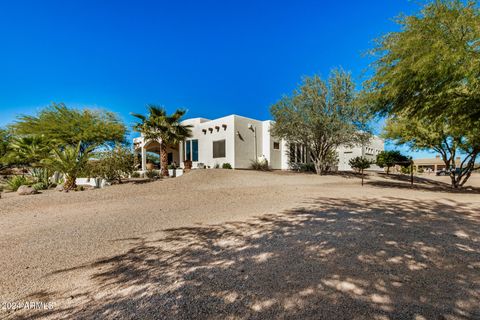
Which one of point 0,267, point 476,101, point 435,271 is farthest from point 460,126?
point 0,267

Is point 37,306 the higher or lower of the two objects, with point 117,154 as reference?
lower

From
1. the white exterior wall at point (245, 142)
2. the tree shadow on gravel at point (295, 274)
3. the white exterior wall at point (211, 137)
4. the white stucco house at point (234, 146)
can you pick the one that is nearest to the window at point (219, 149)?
the white stucco house at point (234, 146)

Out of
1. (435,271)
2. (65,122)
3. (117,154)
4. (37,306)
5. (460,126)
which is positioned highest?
(65,122)

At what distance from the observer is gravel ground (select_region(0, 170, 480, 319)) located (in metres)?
1.93

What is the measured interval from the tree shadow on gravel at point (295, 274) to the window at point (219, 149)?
589 inches

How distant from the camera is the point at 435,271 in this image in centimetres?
244

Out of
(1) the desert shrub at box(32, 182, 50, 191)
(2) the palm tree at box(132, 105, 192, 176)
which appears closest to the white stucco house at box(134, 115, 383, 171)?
(2) the palm tree at box(132, 105, 192, 176)

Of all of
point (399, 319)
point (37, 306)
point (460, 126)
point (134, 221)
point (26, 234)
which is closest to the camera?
point (399, 319)

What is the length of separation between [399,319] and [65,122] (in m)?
23.0

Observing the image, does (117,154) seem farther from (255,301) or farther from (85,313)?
(255,301)

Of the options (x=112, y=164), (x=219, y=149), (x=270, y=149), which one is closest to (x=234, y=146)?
(x=219, y=149)

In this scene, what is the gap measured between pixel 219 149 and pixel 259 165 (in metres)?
4.03

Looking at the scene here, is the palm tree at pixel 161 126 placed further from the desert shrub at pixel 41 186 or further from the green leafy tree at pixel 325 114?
the green leafy tree at pixel 325 114

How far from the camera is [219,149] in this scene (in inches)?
763
